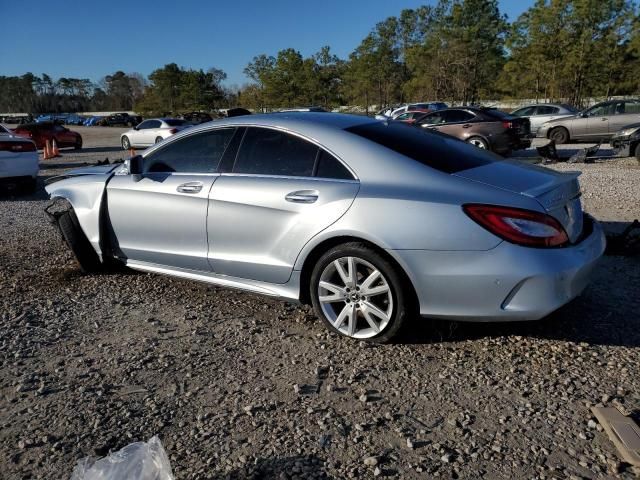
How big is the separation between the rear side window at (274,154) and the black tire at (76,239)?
1820 millimetres

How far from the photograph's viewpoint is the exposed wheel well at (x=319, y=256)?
313 cm

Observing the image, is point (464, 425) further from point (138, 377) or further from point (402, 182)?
point (138, 377)

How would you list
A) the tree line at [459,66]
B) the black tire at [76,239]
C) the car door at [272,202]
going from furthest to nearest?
the tree line at [459,66] < the black tire at [76,239] < the car door at [272,202]

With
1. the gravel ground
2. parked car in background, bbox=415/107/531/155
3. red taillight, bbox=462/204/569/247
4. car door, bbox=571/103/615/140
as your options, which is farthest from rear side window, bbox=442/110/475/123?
red taillight, bbox=462/204/569/247

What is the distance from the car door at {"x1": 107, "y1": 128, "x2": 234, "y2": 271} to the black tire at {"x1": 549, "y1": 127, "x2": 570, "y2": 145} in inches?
629

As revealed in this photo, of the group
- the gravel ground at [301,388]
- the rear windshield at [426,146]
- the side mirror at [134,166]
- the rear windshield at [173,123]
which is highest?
the rear windshield at [426,146]

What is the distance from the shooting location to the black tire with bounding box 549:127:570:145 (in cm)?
1706

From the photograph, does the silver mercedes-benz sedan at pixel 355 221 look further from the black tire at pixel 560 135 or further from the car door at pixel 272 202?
the black tire at pixel 560 135

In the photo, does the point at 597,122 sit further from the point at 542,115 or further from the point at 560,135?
the point at 542,115

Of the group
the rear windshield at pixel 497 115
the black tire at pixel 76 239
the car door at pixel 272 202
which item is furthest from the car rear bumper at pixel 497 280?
the rear windshield at pixel 497 115

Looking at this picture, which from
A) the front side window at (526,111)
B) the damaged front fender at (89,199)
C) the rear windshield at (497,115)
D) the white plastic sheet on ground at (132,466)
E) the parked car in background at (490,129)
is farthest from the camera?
the front side window at (526,111)

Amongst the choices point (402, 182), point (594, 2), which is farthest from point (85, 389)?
point (594, 2)

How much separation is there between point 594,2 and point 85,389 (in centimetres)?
4101

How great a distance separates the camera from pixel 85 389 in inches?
115
